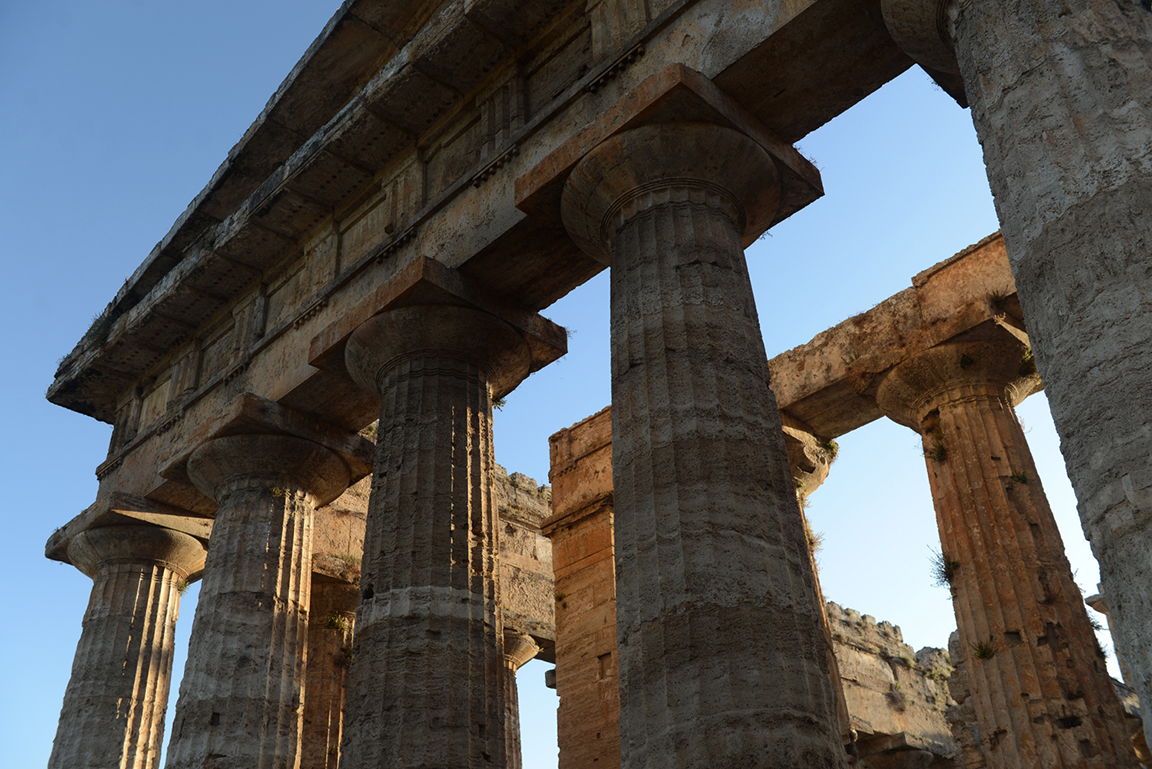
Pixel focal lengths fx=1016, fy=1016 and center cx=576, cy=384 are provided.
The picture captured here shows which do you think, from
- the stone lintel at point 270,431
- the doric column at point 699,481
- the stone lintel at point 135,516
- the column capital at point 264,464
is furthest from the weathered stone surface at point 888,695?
the doric column at point 699,481

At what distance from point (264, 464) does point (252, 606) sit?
1824 mm

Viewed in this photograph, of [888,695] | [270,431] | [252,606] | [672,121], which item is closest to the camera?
[672,121]

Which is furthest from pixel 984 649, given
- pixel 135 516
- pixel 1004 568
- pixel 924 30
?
pixel 135 516

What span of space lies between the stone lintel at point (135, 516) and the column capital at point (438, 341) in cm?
497

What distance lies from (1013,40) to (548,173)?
439 cm

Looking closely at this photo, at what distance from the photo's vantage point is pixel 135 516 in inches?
564

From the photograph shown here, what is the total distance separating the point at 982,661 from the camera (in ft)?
36.8

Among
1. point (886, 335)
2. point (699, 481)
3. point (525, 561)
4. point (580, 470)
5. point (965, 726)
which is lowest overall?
point (699, 481)

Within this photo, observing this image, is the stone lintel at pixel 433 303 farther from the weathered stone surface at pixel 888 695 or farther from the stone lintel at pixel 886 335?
the weathered stone surface at pixel 888 695

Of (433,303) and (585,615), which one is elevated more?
(433,303)

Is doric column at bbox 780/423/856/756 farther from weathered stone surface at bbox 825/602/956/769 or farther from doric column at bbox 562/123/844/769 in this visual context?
doric column at bbox 562/123/844/769

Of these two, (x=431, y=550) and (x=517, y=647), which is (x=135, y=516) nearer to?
(x=431, y=550)

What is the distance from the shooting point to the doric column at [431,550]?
8.77m

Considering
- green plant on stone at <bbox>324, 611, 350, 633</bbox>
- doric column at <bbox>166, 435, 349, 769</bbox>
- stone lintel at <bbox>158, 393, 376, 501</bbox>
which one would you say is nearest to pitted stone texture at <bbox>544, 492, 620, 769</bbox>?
green plant on stone at <bbox>324, 611, 350, 633</bbox>
